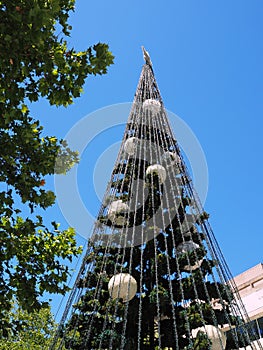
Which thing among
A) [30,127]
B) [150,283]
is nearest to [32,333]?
[150,283]

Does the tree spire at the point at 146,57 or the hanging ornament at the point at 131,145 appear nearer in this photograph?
the hanging ornament at the point at 131,145

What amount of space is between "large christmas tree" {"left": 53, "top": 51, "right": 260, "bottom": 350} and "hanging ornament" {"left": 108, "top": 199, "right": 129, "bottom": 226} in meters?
0.02

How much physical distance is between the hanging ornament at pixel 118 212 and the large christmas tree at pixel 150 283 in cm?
2

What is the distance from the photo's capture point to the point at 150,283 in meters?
5.79

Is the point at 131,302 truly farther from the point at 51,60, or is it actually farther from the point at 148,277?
the point at 51,60

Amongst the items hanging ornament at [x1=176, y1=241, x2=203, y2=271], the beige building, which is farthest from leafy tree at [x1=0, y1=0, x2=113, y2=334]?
the beige building

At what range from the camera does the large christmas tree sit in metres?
4.91

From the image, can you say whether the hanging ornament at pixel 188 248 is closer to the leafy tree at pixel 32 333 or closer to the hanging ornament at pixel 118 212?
the hanging ornament at pixel 118 212

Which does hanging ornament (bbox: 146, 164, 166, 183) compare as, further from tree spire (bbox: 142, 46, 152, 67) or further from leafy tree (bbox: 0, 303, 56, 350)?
leafy tree (bbox: 0, 303, 56, 350)

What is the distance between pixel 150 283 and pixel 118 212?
1436 millimetres

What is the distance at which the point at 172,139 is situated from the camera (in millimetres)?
7074

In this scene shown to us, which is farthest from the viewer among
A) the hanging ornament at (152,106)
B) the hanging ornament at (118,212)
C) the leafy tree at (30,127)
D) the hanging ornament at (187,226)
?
the hanging ornament at (152,106)

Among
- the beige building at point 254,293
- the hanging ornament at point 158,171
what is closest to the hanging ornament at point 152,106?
the hanging ornament at point 158,171

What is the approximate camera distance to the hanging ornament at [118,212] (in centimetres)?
602
